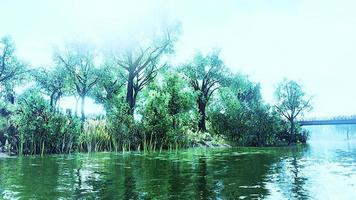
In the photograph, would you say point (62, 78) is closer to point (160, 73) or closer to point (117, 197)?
point (160, 73)

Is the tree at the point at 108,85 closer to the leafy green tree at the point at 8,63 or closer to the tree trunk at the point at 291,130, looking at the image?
the leafy green tree at the point at 8,63

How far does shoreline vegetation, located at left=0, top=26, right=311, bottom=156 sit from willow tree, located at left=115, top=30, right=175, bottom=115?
0.37 ft

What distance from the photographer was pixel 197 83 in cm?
6016

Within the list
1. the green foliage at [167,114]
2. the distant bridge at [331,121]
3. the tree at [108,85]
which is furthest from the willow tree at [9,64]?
the distant bridge at [331,121]

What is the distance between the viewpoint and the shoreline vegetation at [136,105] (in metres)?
25.8

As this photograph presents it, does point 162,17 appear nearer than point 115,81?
Yes

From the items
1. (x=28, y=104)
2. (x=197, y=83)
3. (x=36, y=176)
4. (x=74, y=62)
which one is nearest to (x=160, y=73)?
(x=74, y=62)

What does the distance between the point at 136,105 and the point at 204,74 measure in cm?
1756

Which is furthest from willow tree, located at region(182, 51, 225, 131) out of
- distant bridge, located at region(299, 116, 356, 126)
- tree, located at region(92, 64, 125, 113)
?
distant bridge, located at region(299, 116, 356, 126)

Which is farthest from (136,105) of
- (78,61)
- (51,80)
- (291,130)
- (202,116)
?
(291,130)

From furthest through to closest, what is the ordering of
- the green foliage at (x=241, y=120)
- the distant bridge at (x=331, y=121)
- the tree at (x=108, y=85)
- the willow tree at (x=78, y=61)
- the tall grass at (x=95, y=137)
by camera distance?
the distant bridge at (x=331, y=121)
the green foliage at (x=241, y=120)
the tree at (x=108, y=85)
the willow tree at (x=78, y=61)
the tall grass at (x=95, y=137)

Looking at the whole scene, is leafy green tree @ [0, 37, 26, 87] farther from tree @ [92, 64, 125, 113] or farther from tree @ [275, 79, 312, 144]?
tree @ [275, 79, 312, 144]

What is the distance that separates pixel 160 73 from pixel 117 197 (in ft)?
127

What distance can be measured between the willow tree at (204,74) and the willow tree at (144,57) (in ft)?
45.0
